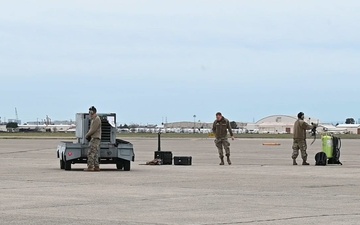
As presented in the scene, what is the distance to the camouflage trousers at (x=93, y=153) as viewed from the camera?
25.8 meters

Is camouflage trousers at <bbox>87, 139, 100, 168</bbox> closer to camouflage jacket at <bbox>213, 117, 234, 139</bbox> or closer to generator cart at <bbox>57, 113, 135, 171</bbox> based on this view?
generator cart at <bbox>57, 113, 135, 171</bbox>

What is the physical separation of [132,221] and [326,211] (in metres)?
3.33

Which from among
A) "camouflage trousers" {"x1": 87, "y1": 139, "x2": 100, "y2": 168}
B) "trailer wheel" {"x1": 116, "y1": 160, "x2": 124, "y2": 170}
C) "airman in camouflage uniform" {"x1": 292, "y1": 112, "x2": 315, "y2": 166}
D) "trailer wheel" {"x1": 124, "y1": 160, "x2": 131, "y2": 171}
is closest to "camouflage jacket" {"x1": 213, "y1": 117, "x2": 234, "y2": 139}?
"airman in camouflage uniform" {"x1": 292, "y1": 112, "x2": 315, "y2": 166}

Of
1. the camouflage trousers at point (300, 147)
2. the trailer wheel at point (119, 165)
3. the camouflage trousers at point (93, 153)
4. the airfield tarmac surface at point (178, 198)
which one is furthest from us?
the camouflage trousers at point (300, 147)

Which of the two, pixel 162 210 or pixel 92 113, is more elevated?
pixel 92 113

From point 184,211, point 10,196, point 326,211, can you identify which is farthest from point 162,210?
point 10,196

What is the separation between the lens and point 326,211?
554 inches

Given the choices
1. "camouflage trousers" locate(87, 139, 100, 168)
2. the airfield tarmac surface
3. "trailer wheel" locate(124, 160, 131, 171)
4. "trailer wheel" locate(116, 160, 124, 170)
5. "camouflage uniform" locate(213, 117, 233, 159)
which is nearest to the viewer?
the airfield tarmac surface

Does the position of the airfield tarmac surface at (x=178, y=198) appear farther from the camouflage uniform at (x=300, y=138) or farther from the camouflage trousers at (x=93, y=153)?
the camouflage uniform at (x=300, y=138)

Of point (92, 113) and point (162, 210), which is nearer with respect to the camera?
point (162, 210)

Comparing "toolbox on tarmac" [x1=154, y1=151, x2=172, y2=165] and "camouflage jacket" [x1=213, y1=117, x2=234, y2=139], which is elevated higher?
"camouflage jacket" [x1=213, y1=117, x2=234, y2=139]

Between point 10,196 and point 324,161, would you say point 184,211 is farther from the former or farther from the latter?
point 324,161

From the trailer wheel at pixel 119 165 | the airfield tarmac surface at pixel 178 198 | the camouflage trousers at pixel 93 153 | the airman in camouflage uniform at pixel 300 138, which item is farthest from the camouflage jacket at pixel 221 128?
the camouflage trousers at pixel 93 153

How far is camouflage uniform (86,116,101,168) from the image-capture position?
25.9m
